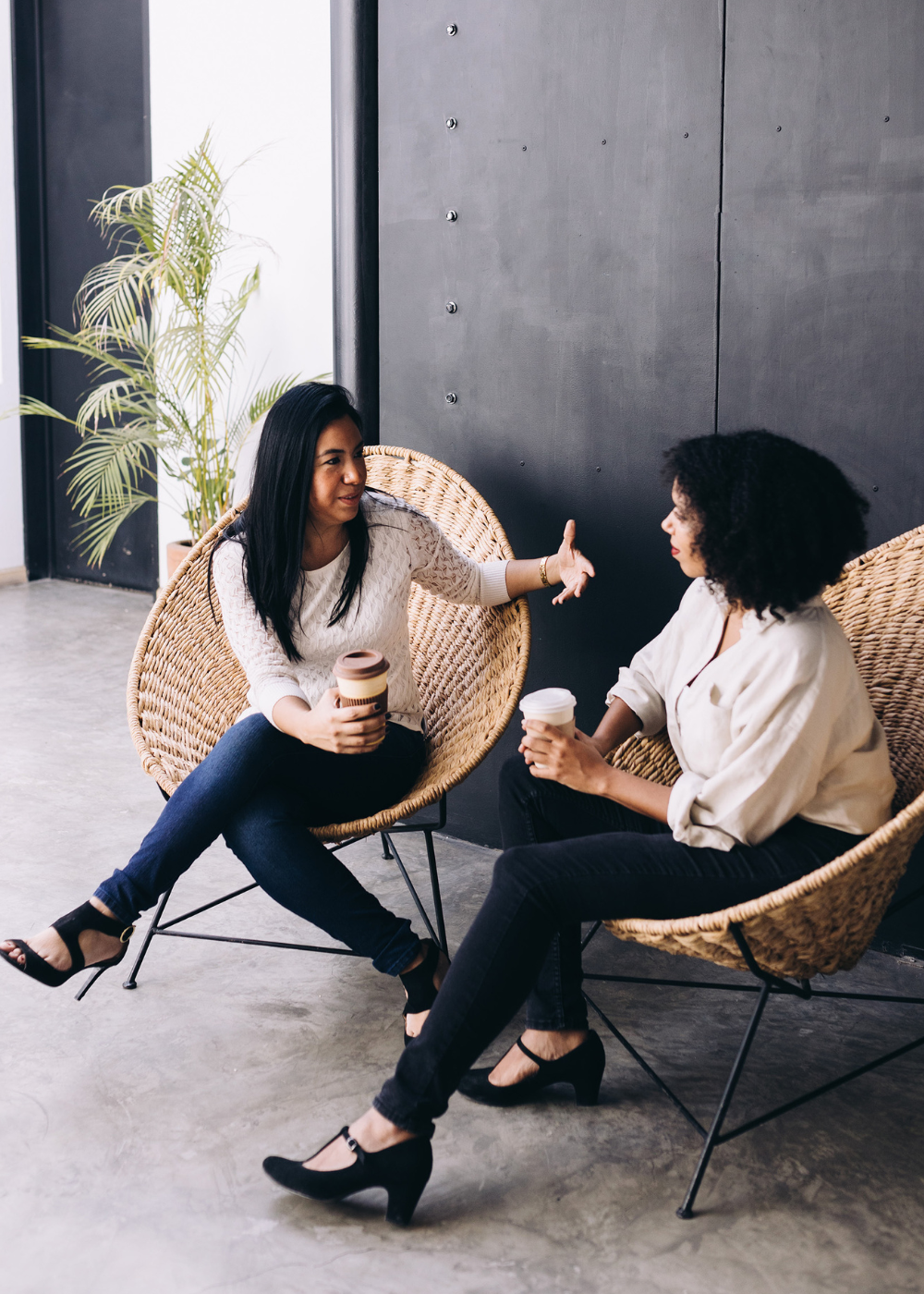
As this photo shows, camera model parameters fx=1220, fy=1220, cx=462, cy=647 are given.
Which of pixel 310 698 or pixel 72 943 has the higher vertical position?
pixel 310 698

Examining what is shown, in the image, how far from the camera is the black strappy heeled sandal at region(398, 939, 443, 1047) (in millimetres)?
2080

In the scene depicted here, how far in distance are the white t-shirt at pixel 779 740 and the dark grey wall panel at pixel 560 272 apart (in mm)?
845

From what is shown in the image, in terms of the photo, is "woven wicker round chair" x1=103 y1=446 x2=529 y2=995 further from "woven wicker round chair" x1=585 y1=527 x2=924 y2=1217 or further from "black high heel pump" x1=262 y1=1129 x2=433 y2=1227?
"black high heel pump" x1=262 y1=1129 x2=433 y2=1227

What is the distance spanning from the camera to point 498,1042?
2.17 m

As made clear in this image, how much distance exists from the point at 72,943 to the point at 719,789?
1.16 m

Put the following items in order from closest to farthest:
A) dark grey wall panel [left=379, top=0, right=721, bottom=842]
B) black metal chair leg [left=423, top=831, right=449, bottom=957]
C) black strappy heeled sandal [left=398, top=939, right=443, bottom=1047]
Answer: black strappy heeled sandal [left=398, top=939, right=443, bottom=1047], black metal chair leg [left=423, top=831, right=449, bottom=957], dark grey wall panel [left=379, top=0, right=721, bottom=842]

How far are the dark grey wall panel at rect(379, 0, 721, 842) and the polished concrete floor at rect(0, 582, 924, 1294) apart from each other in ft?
2.72

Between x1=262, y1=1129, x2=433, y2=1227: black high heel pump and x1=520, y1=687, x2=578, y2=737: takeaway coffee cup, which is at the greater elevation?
x1=520, y1=687, x2=578, y2=737: takeaway coffee cup

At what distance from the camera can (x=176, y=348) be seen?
4.66 metres

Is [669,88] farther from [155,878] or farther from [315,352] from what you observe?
[315,352]

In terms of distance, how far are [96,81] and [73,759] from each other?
3488mm

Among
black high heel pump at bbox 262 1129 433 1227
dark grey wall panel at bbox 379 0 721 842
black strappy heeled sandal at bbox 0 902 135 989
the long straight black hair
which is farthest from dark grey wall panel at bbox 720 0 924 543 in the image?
black strappy heeled sandal at bbox 0 902 135 989

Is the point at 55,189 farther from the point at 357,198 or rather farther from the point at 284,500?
the point at 284,500

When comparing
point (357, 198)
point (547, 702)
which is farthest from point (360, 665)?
point (357, 198)
